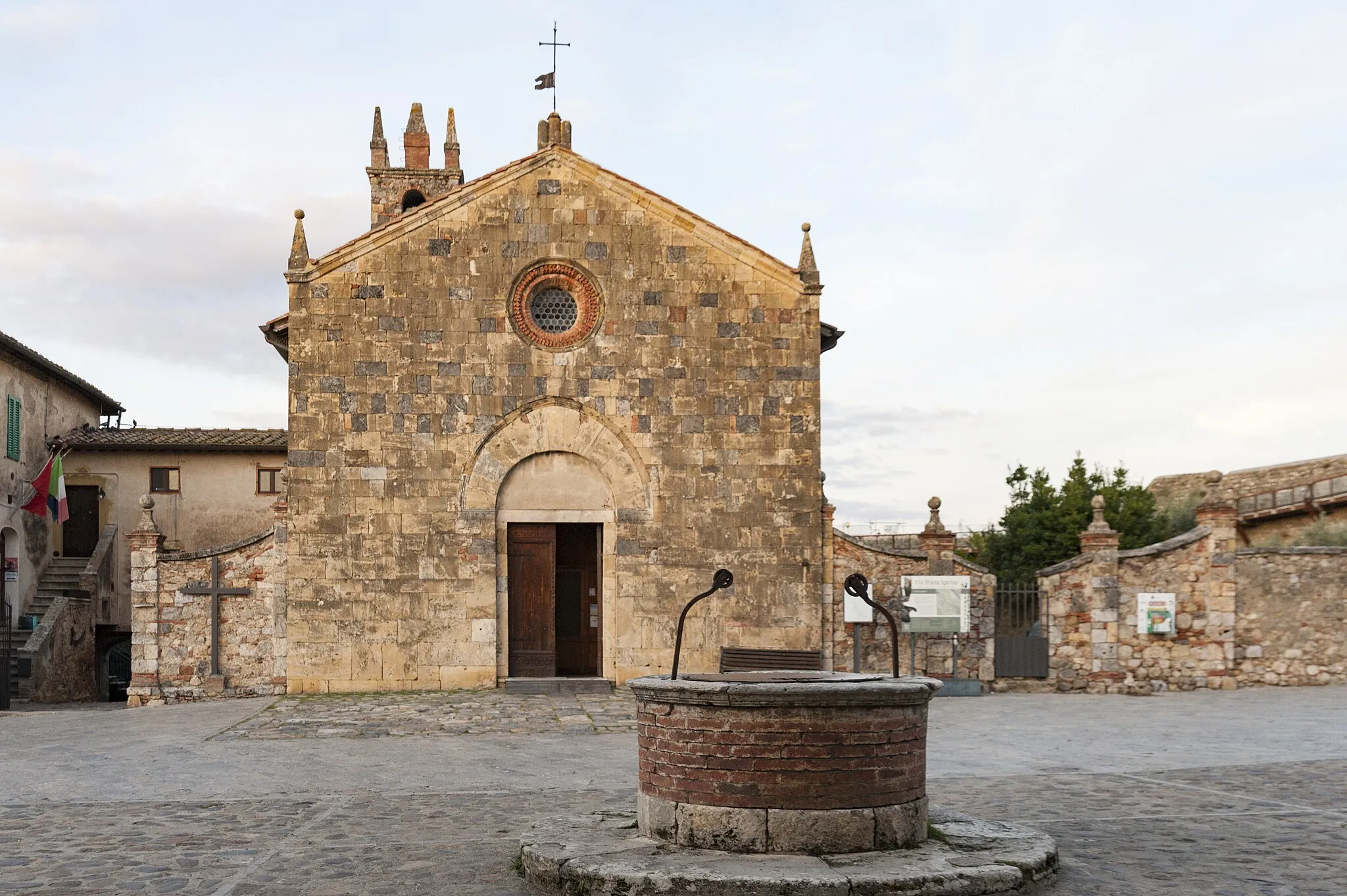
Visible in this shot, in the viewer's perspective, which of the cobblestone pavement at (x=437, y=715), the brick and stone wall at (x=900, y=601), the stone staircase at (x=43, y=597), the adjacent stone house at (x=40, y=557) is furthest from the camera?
the adjacent stone house at (x=40, y=557)

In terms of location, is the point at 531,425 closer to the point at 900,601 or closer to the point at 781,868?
the point at 900,601

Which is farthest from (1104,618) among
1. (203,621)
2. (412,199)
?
(412,199)

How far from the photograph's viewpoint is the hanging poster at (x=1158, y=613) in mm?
20281

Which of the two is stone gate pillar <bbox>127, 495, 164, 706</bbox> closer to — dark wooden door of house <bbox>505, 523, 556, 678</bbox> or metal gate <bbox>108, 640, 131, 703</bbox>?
dark wooden door of house <bbox>505, 523, 556, 678</bbox>

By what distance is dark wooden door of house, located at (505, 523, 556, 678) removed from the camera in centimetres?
1948

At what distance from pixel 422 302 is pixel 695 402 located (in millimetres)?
4578

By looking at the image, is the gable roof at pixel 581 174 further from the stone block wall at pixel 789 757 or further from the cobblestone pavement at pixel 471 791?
the stone block wall at pixel 789 757

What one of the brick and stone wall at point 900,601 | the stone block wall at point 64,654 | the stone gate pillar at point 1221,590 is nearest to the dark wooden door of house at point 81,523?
the stone block wall at point 64,654

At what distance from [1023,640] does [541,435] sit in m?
8.55

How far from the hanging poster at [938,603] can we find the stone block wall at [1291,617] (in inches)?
187

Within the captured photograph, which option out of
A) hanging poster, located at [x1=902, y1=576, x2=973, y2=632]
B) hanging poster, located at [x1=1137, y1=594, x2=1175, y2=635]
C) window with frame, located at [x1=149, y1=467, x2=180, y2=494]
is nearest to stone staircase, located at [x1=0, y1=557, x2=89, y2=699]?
window with frame, located at [x1=149, y1=467, x2=180, y2=494]

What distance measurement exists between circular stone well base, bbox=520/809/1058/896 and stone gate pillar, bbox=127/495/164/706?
13000mm

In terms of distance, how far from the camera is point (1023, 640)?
2045 cm

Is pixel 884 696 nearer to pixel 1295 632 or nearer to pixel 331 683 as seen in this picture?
pixel 331 683
